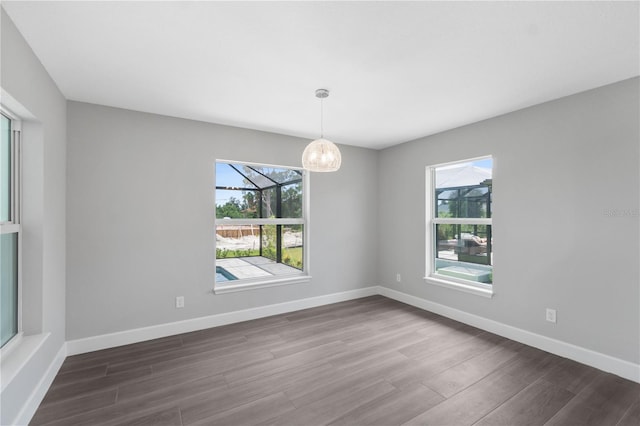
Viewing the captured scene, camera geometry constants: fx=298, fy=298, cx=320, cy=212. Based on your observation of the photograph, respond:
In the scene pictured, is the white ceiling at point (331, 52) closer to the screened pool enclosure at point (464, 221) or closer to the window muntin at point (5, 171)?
the window muntin at point (5, 171)

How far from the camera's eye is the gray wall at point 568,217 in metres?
2.47

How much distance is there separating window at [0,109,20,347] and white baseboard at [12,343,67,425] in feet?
1.37

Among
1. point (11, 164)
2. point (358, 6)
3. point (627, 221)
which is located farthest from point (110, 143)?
point (627, 221)

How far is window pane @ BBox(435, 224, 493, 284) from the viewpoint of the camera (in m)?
3.60

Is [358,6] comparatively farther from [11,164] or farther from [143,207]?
[143,207]

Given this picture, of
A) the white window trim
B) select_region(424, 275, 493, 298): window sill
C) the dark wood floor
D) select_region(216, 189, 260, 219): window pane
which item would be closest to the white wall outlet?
the dark wood floor

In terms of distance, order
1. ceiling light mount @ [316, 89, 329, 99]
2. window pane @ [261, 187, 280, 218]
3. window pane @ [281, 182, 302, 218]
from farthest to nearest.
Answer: window pane @ [281, 182, 302, 218]
window pane @ [261, 187, 280, 218]
ceiling light mount @ [316, 89, 329, 99]

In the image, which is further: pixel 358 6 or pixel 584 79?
pixel 584 79

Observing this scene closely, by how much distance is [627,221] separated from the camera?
246 cm

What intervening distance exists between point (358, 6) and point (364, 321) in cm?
334

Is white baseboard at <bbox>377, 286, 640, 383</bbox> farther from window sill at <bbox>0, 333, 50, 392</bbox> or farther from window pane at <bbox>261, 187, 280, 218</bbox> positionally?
window sill at <bbox>0, 333, 50, 392</bbox>

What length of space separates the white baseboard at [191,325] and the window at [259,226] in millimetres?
332

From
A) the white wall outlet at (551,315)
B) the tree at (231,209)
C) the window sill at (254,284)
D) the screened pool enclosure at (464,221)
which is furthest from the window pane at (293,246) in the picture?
the white wall outlet at (551,315)

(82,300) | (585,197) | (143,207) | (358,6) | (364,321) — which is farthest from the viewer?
(364,321)
